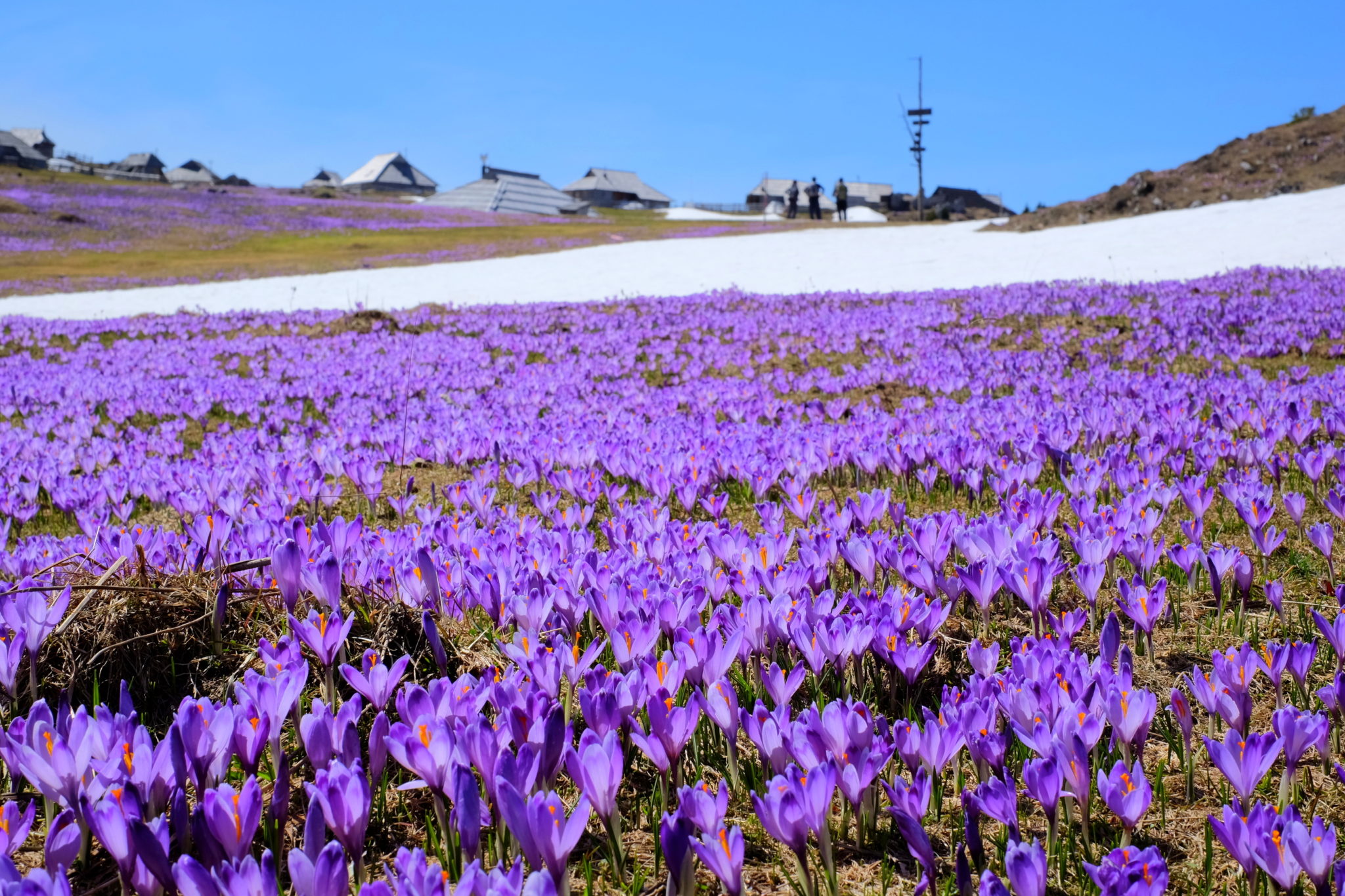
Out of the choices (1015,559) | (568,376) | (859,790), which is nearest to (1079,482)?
(1015,559)

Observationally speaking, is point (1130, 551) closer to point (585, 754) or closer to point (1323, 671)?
point (1323, 671)

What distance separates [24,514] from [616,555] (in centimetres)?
407

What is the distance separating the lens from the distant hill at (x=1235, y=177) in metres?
31.4

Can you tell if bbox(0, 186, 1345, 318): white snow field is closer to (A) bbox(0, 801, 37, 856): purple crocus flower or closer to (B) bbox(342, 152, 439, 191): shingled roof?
(A) bbox(0, 801, 37, 856): purple crocus flower

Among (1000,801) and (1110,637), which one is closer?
(1000,801)

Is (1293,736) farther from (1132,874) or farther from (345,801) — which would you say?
(345,801)

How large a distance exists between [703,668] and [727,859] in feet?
2.35

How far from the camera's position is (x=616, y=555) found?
3.23m

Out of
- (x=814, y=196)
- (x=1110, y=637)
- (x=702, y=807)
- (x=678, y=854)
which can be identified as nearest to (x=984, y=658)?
(x=1110, y=637)

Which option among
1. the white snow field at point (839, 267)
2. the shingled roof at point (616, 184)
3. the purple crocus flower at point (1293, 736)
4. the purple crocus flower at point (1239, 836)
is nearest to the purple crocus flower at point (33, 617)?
the purple crocus flower at point (1239, 836)

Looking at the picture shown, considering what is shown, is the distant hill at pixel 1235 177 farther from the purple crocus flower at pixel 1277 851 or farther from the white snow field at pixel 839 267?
the purple crocus flower at pixel 1277 851

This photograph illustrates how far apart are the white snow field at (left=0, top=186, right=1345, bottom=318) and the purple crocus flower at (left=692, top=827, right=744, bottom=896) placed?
69.8 feet

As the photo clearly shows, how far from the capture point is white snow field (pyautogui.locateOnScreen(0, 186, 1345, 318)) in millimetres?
22359

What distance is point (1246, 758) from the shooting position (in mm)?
1783
